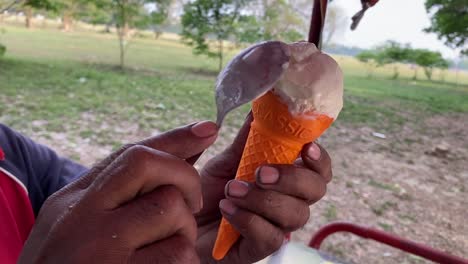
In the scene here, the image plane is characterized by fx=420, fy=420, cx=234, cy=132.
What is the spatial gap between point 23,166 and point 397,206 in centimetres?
204

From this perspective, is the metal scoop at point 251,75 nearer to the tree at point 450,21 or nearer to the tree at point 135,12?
the tree at point 450,21

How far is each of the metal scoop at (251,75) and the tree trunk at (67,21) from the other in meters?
6.11

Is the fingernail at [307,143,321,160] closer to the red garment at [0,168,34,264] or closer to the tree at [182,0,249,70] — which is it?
the red garment at [0,168,34,264]

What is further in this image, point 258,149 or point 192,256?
point 258,149

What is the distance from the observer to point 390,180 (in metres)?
2.60

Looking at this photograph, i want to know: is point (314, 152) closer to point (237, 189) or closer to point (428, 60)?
point (237, 189)

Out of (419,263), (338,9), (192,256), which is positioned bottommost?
(419,263)

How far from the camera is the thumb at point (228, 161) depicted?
0.67m

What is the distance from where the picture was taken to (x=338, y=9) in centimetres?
178

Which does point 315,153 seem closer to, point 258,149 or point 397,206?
point 258,149

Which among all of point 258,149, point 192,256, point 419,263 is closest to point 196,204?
point 192,256

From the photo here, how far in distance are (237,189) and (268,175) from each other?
0.04 metres

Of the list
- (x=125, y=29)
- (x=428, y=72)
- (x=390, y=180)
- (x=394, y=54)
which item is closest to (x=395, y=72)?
(x=394, y=54)

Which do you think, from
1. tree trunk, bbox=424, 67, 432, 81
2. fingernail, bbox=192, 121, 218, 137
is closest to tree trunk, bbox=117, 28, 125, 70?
tree trunk, bbox=424, 67, 432, 81
